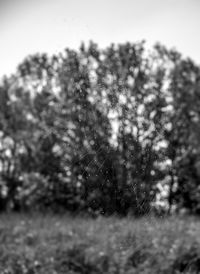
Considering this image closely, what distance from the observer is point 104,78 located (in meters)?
8.70

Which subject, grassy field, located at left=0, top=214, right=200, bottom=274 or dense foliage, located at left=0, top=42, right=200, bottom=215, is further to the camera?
dense foliage, located at left=0, top=42, right=200, bottom=215

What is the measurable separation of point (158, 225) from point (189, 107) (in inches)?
459

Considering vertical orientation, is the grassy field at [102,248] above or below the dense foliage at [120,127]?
below

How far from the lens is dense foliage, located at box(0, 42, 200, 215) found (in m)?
8.23

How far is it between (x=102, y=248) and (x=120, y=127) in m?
3.35

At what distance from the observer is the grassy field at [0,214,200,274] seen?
16.1 feet

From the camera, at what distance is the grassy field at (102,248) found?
4.90m

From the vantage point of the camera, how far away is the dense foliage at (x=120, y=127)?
8.23 meters

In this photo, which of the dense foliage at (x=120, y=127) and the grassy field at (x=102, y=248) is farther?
the dense foliage at (x=120, y=127)

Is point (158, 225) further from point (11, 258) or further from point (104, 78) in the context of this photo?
point (104, 78)

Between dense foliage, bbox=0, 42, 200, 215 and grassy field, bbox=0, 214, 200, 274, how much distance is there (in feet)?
7.20

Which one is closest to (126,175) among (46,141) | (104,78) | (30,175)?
(104,78)

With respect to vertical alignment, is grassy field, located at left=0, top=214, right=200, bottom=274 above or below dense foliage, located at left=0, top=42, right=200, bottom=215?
below

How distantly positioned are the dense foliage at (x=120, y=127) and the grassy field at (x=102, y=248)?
2194 mm
